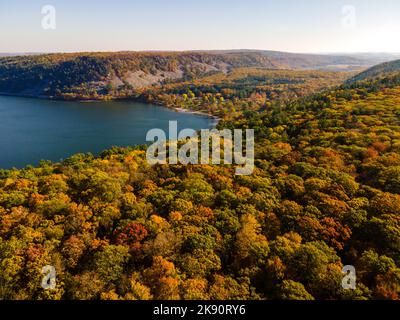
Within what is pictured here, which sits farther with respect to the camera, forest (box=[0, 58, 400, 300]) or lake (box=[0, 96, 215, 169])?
lake (box=[0, 96, 215, 169])

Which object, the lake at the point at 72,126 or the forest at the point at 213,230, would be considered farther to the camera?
the lake at the point at 72,126

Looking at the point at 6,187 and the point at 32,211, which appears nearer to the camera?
the point at 32,211

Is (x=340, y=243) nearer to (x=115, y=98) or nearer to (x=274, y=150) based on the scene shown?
(x=274, y=150)

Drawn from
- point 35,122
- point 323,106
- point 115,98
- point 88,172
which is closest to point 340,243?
point 88,172
